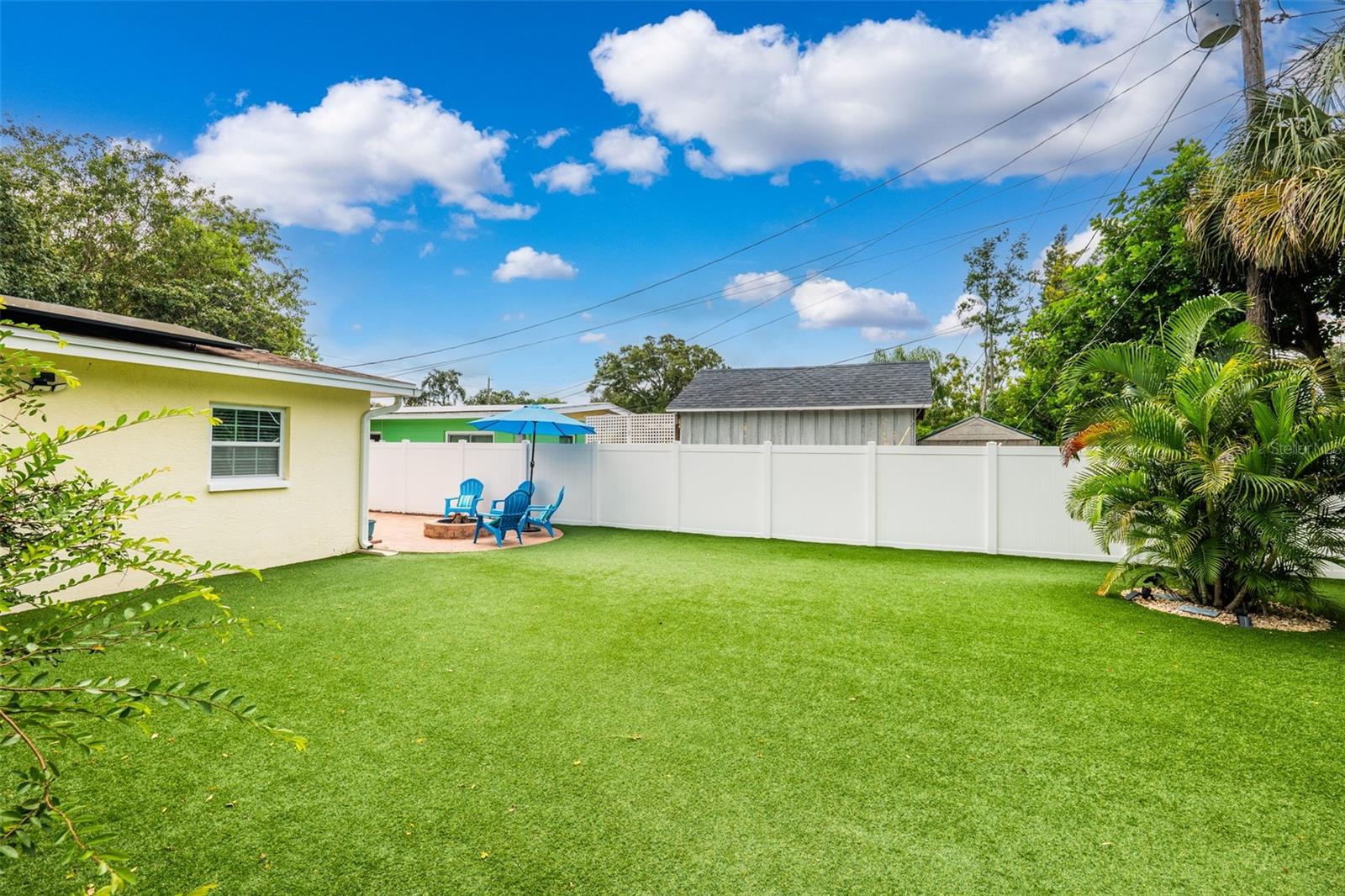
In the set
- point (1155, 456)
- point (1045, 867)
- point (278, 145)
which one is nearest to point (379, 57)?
point (278, 145)

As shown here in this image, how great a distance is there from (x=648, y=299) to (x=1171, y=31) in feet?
59.1

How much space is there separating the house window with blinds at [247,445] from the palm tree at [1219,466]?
933 cm

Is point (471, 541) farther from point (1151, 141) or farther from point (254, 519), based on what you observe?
point (1151, 141)

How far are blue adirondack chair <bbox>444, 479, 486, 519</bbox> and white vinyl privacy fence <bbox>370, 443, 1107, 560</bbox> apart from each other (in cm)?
46

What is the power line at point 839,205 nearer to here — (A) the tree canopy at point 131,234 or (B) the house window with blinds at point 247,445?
(A) the tree canopy at point 131,234

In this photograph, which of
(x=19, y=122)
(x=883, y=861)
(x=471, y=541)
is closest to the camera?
(x=883, y=861)

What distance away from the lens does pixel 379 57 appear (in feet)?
40.7

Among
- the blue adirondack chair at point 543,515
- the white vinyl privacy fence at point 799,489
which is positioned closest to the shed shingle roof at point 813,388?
the white vinyl privacy fence at point 799,489

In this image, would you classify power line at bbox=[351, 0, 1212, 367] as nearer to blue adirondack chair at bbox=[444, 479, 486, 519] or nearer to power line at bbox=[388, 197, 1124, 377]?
power line at bbox=[388, 197, 1124, 377]

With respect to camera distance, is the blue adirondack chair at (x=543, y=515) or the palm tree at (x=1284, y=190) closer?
the palm tree at (x=1284, y=190)

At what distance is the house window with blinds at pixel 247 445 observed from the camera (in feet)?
24.3

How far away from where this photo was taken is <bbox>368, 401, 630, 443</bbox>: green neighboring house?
18.3 m

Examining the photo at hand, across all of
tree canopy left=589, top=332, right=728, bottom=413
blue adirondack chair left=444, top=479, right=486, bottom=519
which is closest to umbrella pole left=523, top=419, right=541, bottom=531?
blue adirondack chair left=444, top=479, right=486, bottom=519

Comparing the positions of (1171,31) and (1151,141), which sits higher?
(1171,31)
